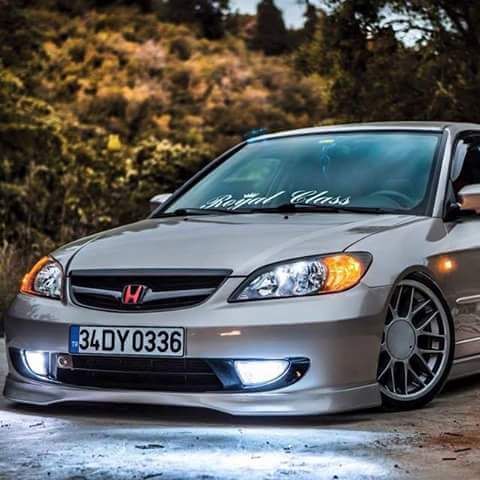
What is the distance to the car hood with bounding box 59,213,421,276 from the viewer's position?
5430 millimetres

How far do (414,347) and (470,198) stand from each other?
0.84 metres

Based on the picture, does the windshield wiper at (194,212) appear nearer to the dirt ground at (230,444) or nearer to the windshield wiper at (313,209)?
the windshield wiper at (313,209)

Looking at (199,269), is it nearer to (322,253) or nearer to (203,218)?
(322,253)

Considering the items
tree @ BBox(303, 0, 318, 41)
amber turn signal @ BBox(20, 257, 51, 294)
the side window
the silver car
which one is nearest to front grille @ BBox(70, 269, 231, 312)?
the silver car

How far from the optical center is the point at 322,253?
5.42m

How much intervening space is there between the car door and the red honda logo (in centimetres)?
148

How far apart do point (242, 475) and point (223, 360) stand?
3.40ft

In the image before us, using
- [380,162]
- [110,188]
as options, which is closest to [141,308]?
[380,162]

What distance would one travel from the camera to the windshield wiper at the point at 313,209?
6.12 meters

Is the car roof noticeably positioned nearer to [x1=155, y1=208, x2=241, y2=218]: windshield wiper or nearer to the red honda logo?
[x1=155, y1=208, x2=241, y2=218]: windshield wiper

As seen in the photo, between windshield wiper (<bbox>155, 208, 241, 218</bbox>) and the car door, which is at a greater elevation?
windshield wiper (<bbox>155, 208, 241, 218</bbox>)

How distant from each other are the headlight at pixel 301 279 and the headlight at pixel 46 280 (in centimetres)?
89

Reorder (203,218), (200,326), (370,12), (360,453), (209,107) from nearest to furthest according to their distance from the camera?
1. (360,453)
2. (200,326)
3. (203,218)
4. (370,12)
5. (209,107)

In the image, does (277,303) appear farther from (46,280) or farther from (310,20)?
(310,20)
